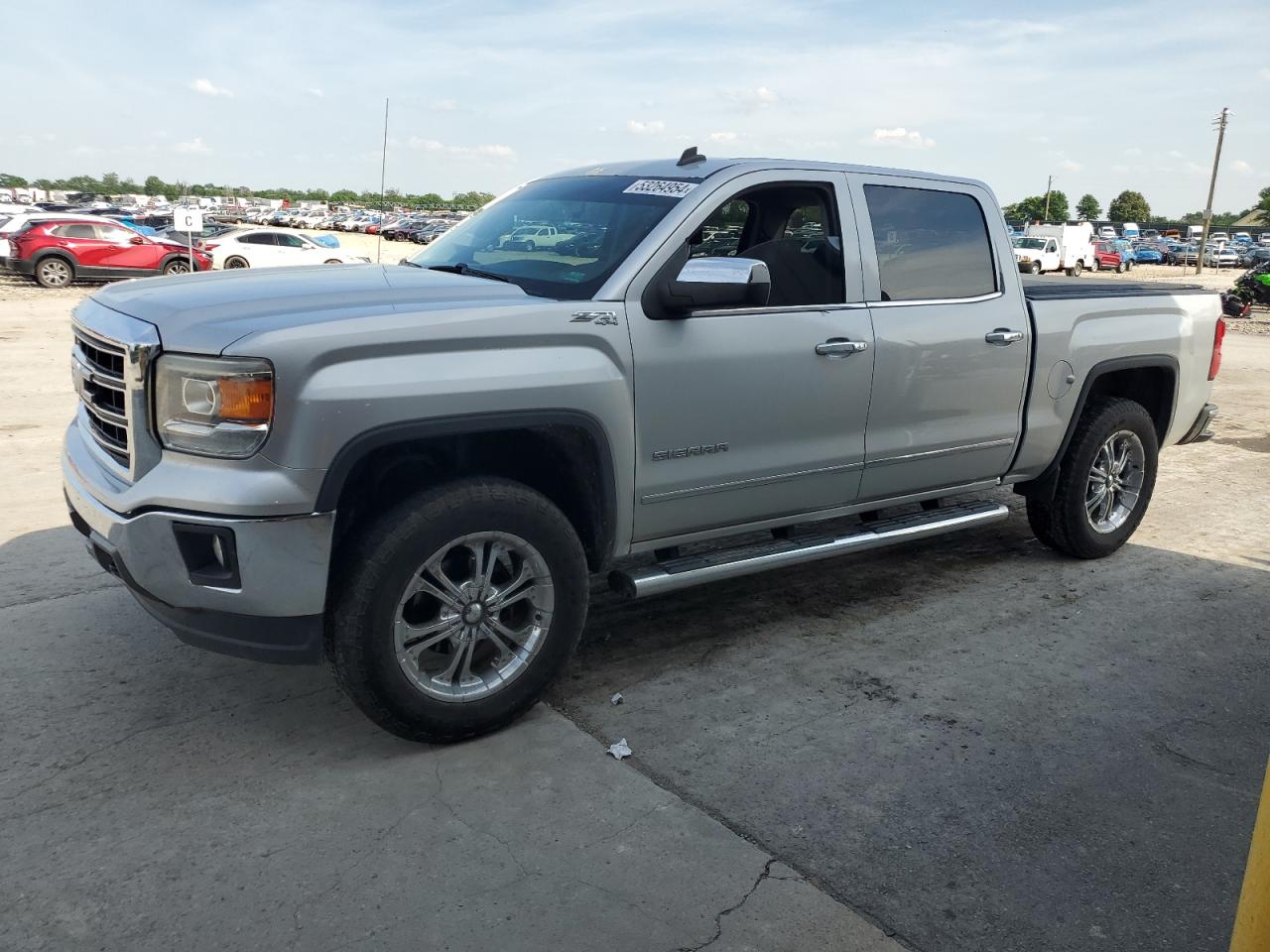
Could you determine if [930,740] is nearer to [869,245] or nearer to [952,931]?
[952,931]

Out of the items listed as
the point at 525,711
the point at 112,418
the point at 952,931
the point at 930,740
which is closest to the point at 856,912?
the point at 952,931

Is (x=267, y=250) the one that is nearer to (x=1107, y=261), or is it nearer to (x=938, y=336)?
(x=938, y=336)

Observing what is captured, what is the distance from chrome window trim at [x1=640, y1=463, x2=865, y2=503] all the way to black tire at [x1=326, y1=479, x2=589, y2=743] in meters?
0.43

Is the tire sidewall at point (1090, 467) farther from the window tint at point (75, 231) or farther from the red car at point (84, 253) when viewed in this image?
the window tint at point (75, 231)

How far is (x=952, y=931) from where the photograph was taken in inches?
110

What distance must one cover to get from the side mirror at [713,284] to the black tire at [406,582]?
89 cm

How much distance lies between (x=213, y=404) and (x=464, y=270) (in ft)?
4.97

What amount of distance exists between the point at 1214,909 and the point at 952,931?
0.77 m

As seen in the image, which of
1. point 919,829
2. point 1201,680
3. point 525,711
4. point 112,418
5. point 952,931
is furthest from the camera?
point 1201,680

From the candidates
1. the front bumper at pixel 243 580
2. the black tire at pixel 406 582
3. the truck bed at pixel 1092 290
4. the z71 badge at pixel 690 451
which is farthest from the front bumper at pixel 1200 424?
the front bumper at pixel 243 580

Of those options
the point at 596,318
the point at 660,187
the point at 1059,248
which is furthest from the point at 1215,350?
the point at 1059,248

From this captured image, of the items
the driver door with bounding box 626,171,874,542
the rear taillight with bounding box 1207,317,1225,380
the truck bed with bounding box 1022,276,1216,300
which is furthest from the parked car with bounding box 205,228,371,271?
the driver door with bounding box 626,171,874,542

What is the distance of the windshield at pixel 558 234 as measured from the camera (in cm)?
407

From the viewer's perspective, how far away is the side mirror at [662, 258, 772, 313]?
380 cm
